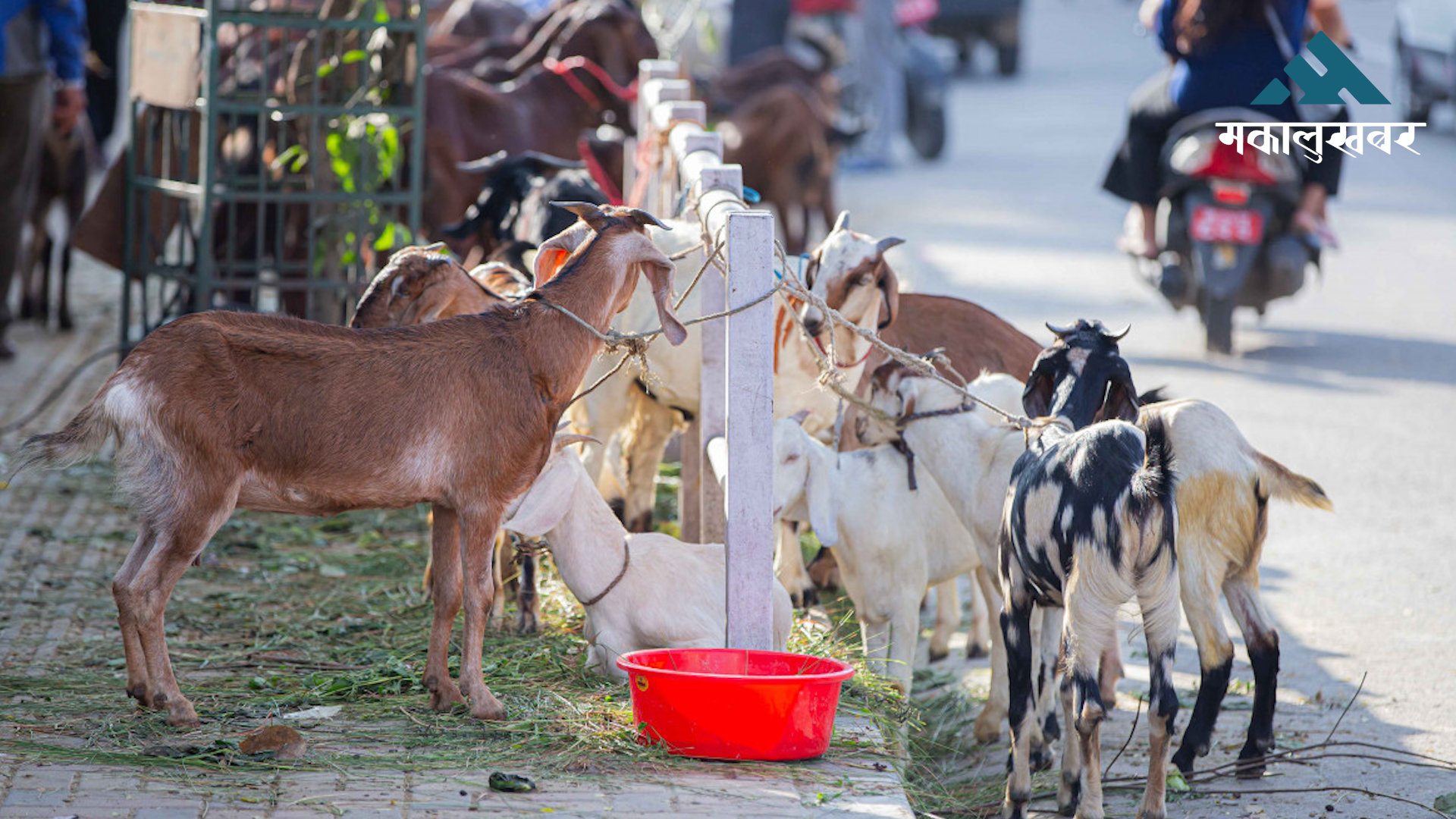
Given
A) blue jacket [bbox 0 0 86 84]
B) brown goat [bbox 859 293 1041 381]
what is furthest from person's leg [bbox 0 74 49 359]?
brown goat [bbox 859 293 1041 381]

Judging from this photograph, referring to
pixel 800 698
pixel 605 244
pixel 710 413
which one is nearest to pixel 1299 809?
pixel 800 698

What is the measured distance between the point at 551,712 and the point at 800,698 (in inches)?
31.2

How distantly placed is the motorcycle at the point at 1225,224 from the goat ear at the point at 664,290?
6177 millimetres

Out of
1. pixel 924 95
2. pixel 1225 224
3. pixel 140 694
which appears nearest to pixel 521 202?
pixel 140 694

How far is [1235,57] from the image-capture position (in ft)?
31.7

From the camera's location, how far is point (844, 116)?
2034 centimetres

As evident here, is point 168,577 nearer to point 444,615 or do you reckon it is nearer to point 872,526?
point 444,615

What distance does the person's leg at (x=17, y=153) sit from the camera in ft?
30.3

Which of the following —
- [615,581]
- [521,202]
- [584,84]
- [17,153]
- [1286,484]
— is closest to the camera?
[1286,484]

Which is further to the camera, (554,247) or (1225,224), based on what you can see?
(1225,224)

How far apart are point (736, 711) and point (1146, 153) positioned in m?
7.19

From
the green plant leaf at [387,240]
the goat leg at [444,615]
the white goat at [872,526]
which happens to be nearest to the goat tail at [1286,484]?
the white goat at [872,526]

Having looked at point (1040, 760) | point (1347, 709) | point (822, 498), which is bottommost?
point (1040, 760)

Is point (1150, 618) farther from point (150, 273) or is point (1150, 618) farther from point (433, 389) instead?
point (150, 273)
